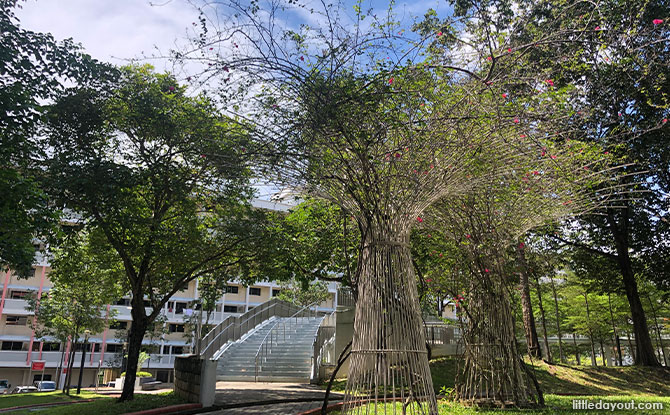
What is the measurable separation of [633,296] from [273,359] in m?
11.9

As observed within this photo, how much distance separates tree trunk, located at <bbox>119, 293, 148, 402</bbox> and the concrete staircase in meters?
4.72

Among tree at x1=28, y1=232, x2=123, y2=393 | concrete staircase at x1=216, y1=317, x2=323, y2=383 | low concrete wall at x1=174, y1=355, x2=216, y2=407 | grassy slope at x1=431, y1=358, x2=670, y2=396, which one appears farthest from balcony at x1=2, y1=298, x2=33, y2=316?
grassy slope at x1=431, y1=358, x2=670, y2=396

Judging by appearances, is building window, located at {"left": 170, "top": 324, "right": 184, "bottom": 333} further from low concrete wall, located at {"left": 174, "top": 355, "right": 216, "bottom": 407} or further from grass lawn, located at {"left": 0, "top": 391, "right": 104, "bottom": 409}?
low concrete wall, located at {"left": 174, "top": 355, "right": 216, "bottom": 407}

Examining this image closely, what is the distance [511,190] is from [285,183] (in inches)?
146

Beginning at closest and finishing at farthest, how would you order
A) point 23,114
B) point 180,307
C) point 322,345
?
point 23,114, point 322,345, point 180,307

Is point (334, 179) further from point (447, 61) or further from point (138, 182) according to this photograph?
point (138, 182)

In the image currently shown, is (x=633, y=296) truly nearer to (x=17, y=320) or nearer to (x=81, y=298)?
(x=81, y=298)

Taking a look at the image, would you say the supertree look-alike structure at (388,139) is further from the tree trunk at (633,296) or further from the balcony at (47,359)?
the balcony at (47,359)

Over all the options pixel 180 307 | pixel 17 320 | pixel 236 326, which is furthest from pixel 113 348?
pixel 236 326

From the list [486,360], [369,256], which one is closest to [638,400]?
[486,360]

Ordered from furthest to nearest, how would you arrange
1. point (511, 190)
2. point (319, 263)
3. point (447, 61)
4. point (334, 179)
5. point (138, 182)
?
point (319, 263) → point (138, 182) → point (511, 190) → point (334, 179) → point (447, 61)

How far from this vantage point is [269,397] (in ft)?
34.0

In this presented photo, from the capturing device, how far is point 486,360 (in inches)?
301

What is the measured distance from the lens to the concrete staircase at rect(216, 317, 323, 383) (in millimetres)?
14656
